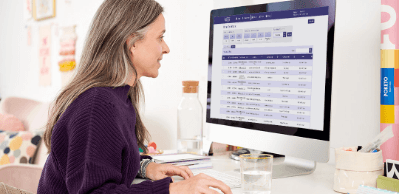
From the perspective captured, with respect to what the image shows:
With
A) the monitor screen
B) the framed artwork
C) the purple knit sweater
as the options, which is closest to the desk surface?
the monitor screen

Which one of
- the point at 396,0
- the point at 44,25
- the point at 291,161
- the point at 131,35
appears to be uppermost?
the point at 44,25

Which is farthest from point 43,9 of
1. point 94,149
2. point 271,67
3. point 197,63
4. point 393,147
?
point 393,147

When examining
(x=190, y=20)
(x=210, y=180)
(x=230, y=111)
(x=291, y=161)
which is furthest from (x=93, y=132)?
(x=190, y=20)

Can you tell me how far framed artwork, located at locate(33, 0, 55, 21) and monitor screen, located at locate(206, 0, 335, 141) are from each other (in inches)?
87.6

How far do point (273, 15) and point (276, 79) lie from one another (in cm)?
18

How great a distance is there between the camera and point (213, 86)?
3.87 feet

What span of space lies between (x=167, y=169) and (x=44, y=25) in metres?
2.58

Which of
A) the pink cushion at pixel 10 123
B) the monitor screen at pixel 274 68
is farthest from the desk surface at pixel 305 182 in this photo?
the pink cushion at pixel 10 123

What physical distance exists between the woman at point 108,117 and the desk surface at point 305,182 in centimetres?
20

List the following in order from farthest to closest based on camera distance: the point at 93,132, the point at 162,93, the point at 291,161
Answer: the point at 162,93 < the point at 291,161 < the point at 93,132

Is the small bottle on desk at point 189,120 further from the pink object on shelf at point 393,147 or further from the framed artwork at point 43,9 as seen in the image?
the framed artwork at point 43,9

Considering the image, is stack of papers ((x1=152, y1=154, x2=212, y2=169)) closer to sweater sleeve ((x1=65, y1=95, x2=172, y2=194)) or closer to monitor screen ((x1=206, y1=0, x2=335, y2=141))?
monitor screen ((x1=206, y1=0, x2=335, y2=141))

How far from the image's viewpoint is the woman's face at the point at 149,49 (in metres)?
0.89

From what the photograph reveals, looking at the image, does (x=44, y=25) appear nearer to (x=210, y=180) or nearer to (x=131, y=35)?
(x=131, y=35)
